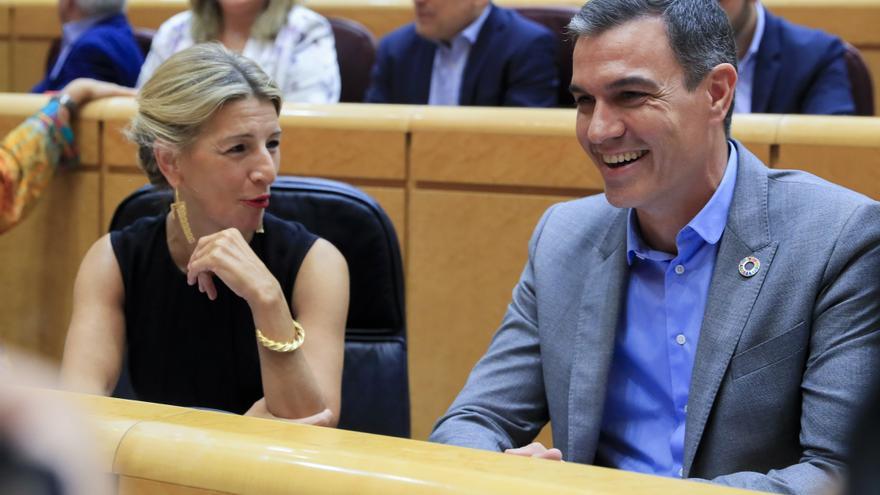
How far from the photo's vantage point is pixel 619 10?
1.36 meters

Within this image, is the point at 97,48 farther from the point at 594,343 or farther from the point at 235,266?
the point at 594,343

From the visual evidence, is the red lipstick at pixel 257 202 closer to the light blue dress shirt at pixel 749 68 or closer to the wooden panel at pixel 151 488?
the wooden panel at pixel 151 488

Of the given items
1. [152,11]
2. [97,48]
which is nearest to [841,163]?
[97,48]

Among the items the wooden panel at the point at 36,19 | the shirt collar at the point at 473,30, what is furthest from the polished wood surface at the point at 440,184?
the wooden panel at the point at 36,19

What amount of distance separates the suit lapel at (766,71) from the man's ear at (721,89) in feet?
4.35

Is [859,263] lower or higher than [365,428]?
higher

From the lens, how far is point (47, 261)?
8.57ft

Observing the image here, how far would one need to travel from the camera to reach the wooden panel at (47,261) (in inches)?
101

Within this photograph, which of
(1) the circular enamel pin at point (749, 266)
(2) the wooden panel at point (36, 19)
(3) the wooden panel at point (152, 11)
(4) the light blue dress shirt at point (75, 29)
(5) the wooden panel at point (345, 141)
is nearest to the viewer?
(1) the circular enamel pin at point (749, 266)

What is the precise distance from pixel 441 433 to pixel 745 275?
41cm

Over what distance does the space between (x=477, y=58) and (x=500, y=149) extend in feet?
2.00

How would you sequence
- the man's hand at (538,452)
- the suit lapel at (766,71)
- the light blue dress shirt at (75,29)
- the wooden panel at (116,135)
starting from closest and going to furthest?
1. the man's hand at (538,452)
2. the wooden panel at (116,135)
3. the suit lapel at (766,71)
4. the light blue dress shirt at (75,29)

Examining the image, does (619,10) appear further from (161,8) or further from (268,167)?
(161,8)

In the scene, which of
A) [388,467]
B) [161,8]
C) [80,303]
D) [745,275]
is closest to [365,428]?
[80,303]
